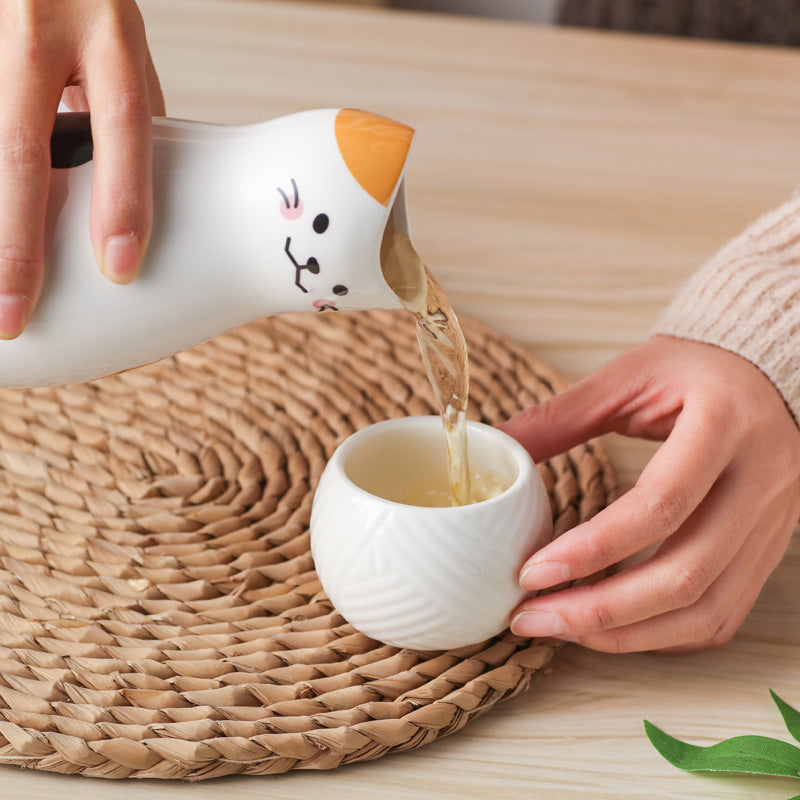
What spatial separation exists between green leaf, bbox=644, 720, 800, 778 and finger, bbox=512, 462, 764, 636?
6cm

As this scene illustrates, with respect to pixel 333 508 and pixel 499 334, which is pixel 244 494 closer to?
pixel 333 508

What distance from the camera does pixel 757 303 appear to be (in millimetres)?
600

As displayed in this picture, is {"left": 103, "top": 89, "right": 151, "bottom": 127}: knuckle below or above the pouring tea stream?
above

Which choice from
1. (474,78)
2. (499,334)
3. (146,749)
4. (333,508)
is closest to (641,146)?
(474,78)

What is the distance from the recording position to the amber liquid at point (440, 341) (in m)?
0.46

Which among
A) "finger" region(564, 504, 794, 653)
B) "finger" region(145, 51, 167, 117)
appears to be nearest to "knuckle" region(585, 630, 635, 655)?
"finger" region(564, 504, 794, 653)

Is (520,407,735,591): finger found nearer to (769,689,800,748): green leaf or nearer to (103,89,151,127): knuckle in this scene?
(769,689,800,748): green leaf

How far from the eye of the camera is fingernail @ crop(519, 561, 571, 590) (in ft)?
1.62

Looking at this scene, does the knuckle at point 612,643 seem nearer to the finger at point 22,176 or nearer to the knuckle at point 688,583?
the knuckle at point 688,583

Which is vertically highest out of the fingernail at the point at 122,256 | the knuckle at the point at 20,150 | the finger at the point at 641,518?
the knuckle at the point at 20,150

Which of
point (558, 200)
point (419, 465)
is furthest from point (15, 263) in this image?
point (558, 200)

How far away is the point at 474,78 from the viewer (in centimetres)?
120

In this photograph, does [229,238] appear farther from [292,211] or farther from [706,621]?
[706,621]

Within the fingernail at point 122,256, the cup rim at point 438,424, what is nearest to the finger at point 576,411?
the cup rim at point 438,424
